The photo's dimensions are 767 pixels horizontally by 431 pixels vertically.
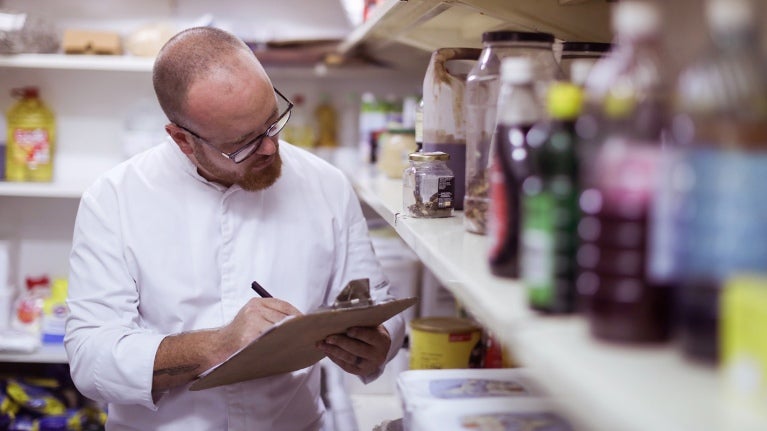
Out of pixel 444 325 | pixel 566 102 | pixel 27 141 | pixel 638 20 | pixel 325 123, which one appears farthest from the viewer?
pixel 325 123

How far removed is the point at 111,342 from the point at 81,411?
5.59ft

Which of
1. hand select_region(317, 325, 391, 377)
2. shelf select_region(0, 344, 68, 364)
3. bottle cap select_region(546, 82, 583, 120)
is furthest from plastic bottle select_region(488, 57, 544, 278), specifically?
shelf select_region(0, 344, 68, 364)

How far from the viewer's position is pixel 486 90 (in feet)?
4.97

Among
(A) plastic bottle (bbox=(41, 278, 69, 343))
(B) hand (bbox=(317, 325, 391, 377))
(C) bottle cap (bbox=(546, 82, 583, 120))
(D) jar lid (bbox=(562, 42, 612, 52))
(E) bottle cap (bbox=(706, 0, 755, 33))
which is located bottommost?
(A) plastic bottle (bbox=(41, 278, 69, 343))

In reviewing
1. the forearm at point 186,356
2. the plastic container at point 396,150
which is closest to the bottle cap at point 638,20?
the forearm at point 186,356

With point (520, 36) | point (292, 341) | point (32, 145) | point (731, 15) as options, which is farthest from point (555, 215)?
point (32, 145)

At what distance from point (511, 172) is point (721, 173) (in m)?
0.37

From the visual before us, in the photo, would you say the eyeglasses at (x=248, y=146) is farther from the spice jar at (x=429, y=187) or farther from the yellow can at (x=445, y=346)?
the yellow can at (x=445, y=346)

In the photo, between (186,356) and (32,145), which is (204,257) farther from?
(32,145)

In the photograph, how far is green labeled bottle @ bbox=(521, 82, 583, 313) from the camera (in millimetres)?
821

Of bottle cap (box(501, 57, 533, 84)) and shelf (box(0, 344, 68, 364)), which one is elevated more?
bottle cap (box(501, 57, 533, 84))

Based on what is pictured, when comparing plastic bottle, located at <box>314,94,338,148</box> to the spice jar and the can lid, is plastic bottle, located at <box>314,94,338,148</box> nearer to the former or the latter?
the can lid

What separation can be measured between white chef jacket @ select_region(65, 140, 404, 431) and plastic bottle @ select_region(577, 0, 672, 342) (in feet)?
4.52

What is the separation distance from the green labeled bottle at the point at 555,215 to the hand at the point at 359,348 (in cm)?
98
